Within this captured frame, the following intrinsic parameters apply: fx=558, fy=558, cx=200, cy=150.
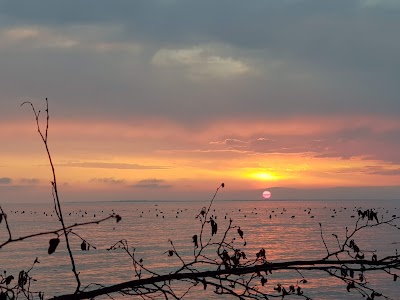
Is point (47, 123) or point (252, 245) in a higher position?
point (47, 123)

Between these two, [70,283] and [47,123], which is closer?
[47,123]

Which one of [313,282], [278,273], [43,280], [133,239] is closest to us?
[313,282]

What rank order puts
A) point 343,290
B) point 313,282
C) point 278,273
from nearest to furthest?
point 343,290
point 313,282
point 278,273

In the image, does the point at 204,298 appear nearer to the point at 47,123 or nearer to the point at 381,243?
the point at 47,123

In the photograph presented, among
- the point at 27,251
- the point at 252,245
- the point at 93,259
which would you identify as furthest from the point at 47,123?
the point at 252,245

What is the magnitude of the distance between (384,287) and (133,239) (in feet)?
244

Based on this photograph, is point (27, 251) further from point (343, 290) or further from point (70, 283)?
point (343, 290)

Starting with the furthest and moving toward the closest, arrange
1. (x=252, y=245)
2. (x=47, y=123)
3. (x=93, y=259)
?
1. (x=252, y=245)
2. (x=93, y=259)
3. (x=47, y=123)

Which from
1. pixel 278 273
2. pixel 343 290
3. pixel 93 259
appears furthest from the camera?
pixel 93 259

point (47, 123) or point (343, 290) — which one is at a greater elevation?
point (47, 123)

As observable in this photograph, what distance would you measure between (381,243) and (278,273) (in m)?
55.4

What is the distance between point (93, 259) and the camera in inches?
3383

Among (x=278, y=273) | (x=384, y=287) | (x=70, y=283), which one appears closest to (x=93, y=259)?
(x=70, y=283)

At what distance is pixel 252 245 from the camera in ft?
378
